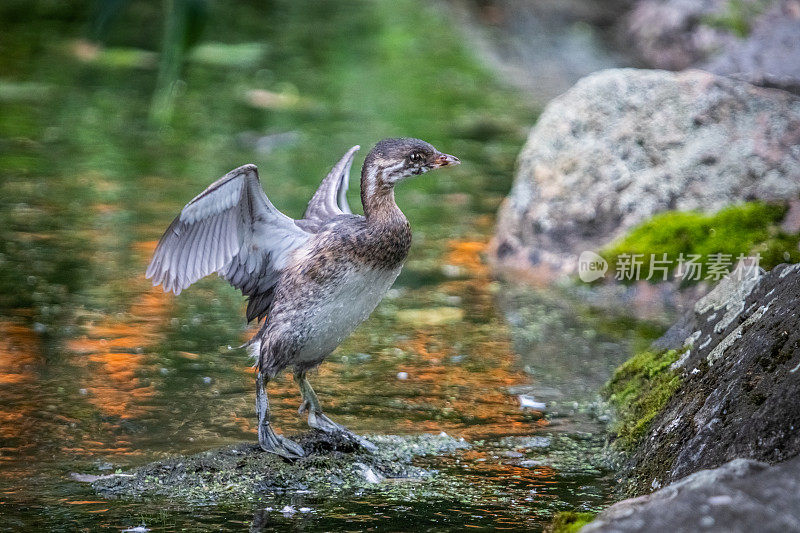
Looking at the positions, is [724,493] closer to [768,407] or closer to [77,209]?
[768,407]

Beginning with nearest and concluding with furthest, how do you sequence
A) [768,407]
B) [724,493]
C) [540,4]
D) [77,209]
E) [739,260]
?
[724,493]
[768,407]
[739,260]
[77,209]
[540,4]

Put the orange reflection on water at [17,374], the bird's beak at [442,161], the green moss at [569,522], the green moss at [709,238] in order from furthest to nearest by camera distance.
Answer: the green moss at [709,238] → the orange reflection on water at [17,374] → the bird's beak at [442,161] → the green moss at [569,522]

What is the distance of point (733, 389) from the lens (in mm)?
4027

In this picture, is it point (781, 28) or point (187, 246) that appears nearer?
point (187, 246)

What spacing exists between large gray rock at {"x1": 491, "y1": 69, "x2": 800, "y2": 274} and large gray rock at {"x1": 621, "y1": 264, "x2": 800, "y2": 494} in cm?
275

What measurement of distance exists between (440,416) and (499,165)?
6015mm

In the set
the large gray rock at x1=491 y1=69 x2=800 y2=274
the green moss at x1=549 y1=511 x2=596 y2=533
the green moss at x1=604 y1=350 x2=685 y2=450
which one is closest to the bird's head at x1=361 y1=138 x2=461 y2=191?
the green moss at x1=604 y1=350 x2=685 y2=450

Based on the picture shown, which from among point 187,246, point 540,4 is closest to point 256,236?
point 187,246

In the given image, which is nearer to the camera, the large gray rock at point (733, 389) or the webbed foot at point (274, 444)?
the large gray rock at point (733, 389)

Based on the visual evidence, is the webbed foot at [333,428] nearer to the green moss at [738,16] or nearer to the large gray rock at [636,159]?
the large gray rock at [636,159]

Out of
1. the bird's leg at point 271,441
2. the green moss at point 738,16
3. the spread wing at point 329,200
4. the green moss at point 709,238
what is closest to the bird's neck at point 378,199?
the spread wing at point 329,200

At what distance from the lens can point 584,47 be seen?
54.9 feet

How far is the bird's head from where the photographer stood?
502 cm

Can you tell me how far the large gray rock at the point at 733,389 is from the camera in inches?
139
